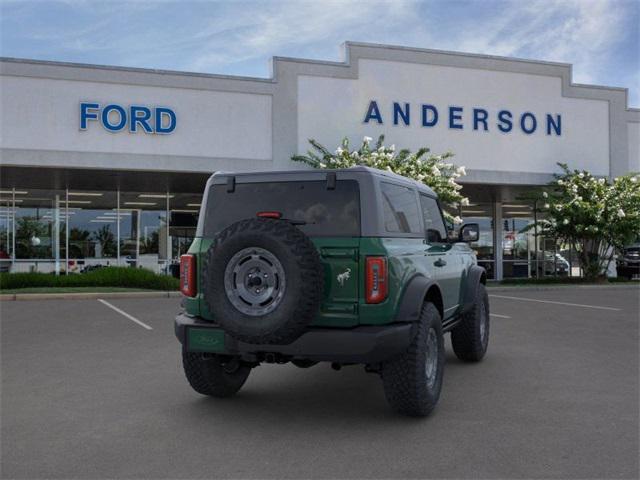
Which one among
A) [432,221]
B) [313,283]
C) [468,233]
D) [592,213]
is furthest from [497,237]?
[313,283]

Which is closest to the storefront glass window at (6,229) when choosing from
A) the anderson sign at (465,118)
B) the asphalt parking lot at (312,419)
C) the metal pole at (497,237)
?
the anderson sign at (465,118)

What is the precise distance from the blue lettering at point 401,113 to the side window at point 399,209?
1703cm

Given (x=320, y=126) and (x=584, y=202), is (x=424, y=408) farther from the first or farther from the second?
(x=584, y=202)

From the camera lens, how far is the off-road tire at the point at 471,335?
25.4ft

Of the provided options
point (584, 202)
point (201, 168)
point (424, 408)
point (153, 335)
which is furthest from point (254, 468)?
point (584, 202)

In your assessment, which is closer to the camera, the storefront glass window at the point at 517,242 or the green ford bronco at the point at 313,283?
the green ford bronco at the point at 313,283

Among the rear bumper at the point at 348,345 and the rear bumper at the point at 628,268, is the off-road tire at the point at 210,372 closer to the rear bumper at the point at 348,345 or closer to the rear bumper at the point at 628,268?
the rear bumper at the point at 348,345

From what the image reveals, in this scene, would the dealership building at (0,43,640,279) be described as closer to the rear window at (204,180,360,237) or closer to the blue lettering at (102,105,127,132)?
the blue lettering at (102,105,127,132)

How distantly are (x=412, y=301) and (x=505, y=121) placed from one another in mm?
20778

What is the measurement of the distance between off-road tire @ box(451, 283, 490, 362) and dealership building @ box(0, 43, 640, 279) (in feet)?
46.5

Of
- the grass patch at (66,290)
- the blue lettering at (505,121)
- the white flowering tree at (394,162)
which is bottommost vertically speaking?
the grass patch at (66,290)

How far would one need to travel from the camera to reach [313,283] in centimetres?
486

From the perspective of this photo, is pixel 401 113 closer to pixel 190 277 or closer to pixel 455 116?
pixel 455 116

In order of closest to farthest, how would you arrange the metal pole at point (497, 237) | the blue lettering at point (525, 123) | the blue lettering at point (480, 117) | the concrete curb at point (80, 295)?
the concrete curb at point (80, 295) → the blue lettering at point (480, 117) → the blue lettering at point (525, 123) → the metal pole at point (497, 237)
